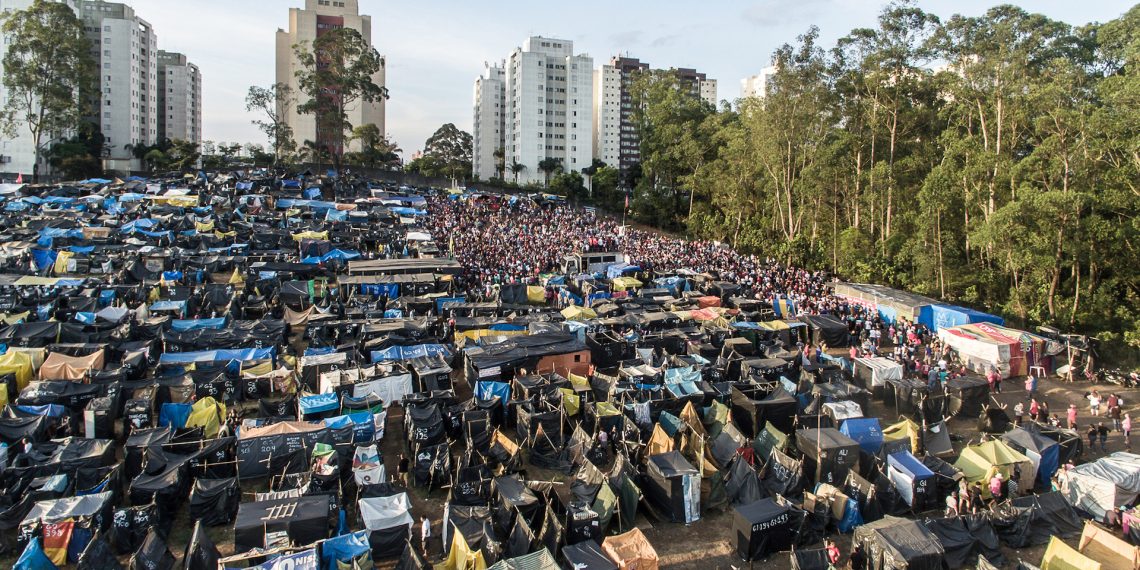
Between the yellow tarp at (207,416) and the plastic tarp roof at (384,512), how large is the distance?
5.27 m

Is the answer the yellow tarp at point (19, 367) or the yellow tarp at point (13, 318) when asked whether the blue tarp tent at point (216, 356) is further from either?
the yellow tarp at point (13, 318)

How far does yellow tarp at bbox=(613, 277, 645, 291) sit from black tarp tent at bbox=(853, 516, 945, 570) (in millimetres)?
18657

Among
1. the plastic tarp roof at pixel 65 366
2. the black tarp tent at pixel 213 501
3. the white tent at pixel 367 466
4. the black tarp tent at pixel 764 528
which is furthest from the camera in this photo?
the plastic tarp roof at pixel 65 366

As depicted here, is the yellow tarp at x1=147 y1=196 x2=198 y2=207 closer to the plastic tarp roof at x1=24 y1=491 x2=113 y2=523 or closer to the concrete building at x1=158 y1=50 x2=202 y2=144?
the plastic tarp roof at x1=24 y1=491 x2=113 y2=523

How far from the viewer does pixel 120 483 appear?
40.1ft

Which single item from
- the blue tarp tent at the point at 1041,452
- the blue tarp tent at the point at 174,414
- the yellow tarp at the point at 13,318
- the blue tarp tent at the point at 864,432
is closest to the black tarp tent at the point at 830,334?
the blue tarp tent at the point at 864,432

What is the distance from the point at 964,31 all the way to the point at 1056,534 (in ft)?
87.5

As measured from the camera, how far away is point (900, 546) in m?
10.4

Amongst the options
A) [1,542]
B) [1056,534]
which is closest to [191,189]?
[1,542]

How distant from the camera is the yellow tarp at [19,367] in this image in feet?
54.3

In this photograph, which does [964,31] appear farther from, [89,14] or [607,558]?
[89,14]

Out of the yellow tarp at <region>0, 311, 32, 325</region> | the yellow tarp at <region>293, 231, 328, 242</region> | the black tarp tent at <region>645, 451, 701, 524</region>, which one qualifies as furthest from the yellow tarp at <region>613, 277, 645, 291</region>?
→ the yellow tarp at <region>0, 311, 32, 325</region>

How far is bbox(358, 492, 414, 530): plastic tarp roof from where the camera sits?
11141 mm

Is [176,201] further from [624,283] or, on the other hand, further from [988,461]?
[988,461]
